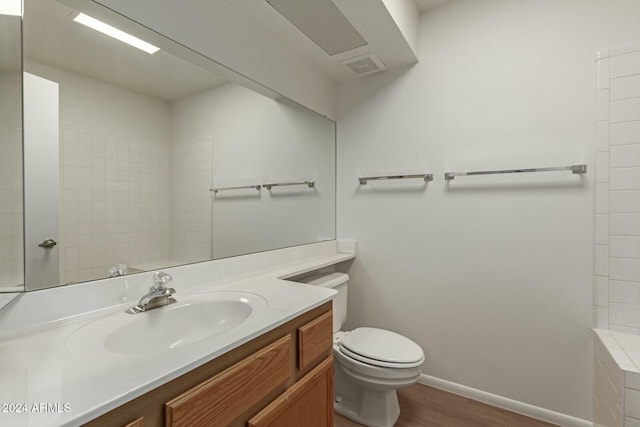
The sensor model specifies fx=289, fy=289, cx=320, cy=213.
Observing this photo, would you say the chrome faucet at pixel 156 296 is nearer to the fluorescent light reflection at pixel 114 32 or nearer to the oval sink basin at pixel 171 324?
the oval sink basin at pixel 171 324

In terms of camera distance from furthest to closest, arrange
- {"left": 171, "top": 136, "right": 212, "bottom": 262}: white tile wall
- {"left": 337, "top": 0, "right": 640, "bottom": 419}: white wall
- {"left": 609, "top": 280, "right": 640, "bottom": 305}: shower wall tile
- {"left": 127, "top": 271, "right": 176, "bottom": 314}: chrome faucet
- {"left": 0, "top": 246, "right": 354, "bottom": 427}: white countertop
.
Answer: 1. {"left": 337, "top": 0, "right": 640, "bottom": 419}: white wall
2. {"left": 609, "top": 280, "right": 640, "bottom": 305}: shower wall tile
3. {"left": 171, "top": 136, "right": 212, "bottom": 262}: white tile wall
4. {"left": 127, "top": 271, "right": 176, "bottom": 314}: chrome faucet
5. {"left": 0, "top": 246, "right": 354, "bottom": 427}: white countertop

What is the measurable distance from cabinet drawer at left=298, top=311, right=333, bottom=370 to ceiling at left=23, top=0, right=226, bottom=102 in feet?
3.70

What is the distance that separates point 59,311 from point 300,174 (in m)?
1.46

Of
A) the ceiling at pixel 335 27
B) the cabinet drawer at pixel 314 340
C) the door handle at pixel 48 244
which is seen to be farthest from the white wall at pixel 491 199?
the door handle at pixel 48 244

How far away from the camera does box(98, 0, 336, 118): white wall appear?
1149mm

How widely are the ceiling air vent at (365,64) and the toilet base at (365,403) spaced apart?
Result: 6.33 feet

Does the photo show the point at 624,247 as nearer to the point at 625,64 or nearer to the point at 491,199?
the point at 491,199

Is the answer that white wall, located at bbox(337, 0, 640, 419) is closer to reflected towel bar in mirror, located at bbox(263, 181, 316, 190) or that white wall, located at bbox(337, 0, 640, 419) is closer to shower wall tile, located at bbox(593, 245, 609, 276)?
shower wall tile, located at bbox(593, 245, 609, 276)

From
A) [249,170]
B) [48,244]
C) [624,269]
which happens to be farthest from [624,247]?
[48,244]

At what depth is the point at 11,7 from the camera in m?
0.79

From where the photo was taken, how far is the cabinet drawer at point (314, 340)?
1.03 m

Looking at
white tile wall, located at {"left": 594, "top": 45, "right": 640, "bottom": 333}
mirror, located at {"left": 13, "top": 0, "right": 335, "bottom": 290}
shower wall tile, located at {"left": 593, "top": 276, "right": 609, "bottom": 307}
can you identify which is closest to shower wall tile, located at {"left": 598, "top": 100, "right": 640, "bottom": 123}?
white tile wall, located at {"left": 594, "top": 45, "right": 640, "bottom": 333}

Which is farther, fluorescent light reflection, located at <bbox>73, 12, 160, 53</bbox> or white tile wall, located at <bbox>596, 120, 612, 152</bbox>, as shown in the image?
white tile wall, located at <bbox>596, 120, 612, 152</bbox>

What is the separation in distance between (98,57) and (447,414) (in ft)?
7.72
